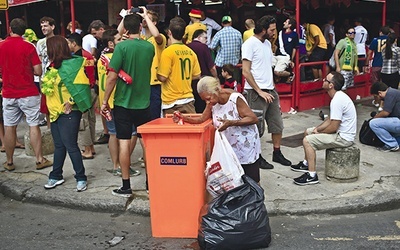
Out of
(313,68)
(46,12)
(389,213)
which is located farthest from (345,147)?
(46,12)

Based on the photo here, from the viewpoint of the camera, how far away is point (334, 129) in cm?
606

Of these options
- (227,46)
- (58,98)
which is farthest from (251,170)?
(227,46)

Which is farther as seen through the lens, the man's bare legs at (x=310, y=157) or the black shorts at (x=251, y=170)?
the man's bare legs at (x=310, y=157)

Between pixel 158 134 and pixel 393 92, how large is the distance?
4330mm

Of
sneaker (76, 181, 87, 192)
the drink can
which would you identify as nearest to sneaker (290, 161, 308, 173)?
the drink can

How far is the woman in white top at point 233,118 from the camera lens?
4.70 m

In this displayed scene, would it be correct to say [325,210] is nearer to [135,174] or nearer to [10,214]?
[135,174]

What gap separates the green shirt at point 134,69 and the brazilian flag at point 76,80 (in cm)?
48

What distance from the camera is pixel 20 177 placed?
6.55m

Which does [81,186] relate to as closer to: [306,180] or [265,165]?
[265,165]

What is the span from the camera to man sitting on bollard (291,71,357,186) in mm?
6004

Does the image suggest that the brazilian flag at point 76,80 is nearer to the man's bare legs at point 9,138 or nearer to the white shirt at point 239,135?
the man's bare legs at point 9,138

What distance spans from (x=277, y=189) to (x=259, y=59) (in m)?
1.63

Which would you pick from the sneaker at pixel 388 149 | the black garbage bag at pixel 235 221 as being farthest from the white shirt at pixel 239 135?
the sneaker at pixel 388 149
